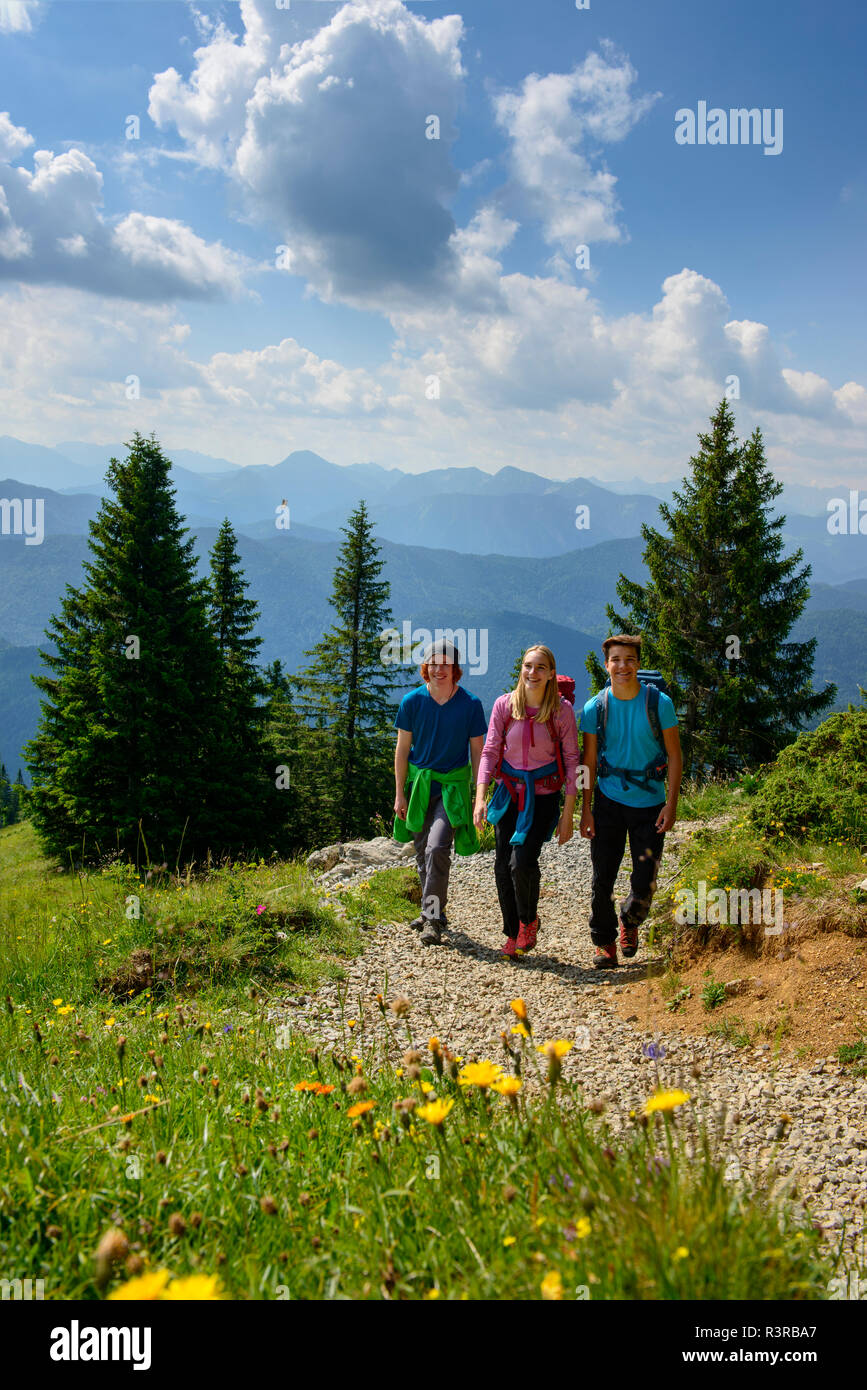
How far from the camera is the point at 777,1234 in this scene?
1604mm

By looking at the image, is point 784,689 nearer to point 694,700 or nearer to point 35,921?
point 694,700

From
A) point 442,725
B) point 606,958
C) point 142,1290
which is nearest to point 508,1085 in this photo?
point 142,1290

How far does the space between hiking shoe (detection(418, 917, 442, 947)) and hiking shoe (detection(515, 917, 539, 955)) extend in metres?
0.72

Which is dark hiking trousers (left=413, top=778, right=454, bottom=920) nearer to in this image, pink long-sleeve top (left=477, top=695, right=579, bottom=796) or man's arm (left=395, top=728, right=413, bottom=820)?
man's arm (left=395, top=728, right=413, bottom=820)

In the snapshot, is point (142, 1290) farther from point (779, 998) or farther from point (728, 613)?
point (728, 613)

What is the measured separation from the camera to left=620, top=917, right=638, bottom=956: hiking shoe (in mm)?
6312

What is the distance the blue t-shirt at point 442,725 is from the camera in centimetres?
690

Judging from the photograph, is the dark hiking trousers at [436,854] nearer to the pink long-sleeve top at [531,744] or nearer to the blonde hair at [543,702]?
the pink long-sleeve top at [531,744]

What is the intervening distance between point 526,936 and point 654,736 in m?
2.20

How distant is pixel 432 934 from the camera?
6758 mm

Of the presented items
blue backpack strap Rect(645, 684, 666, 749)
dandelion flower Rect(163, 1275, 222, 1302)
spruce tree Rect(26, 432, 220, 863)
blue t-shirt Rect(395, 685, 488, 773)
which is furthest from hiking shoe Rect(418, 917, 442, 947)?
spruce tree Rect(26, 432, 220, 863)

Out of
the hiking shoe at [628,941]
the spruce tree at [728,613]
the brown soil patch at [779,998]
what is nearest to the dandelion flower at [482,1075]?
the brown soil patch at [779,998]

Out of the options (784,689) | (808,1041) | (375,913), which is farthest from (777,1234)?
(784,689)
